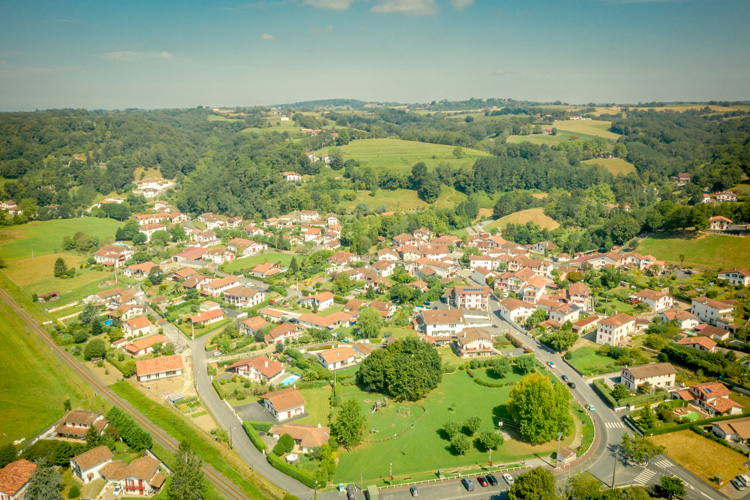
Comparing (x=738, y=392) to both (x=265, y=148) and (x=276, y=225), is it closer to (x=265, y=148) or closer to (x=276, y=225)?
(x=276, y=225)

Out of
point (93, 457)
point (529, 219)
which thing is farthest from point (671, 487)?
point (529, 219)

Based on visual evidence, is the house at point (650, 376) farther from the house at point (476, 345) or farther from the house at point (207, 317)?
the house at point (207, 317)

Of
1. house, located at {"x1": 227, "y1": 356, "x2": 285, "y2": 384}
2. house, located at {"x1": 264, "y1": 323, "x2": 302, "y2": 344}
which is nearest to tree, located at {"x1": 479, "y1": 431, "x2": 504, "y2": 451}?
house, located at {"x1": 227, "y1": 356, "x2": 285, "y2": 384}

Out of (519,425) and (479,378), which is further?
(479,378)

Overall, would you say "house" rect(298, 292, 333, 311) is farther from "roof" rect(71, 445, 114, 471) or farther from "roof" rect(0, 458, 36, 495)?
"roof" rect(0, 458, 36, 495)

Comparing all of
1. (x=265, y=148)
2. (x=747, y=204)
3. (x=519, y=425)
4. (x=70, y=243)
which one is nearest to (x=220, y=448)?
(x=519, y=425)

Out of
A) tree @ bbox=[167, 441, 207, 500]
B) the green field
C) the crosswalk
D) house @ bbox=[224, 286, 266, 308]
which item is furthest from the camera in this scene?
the green field
